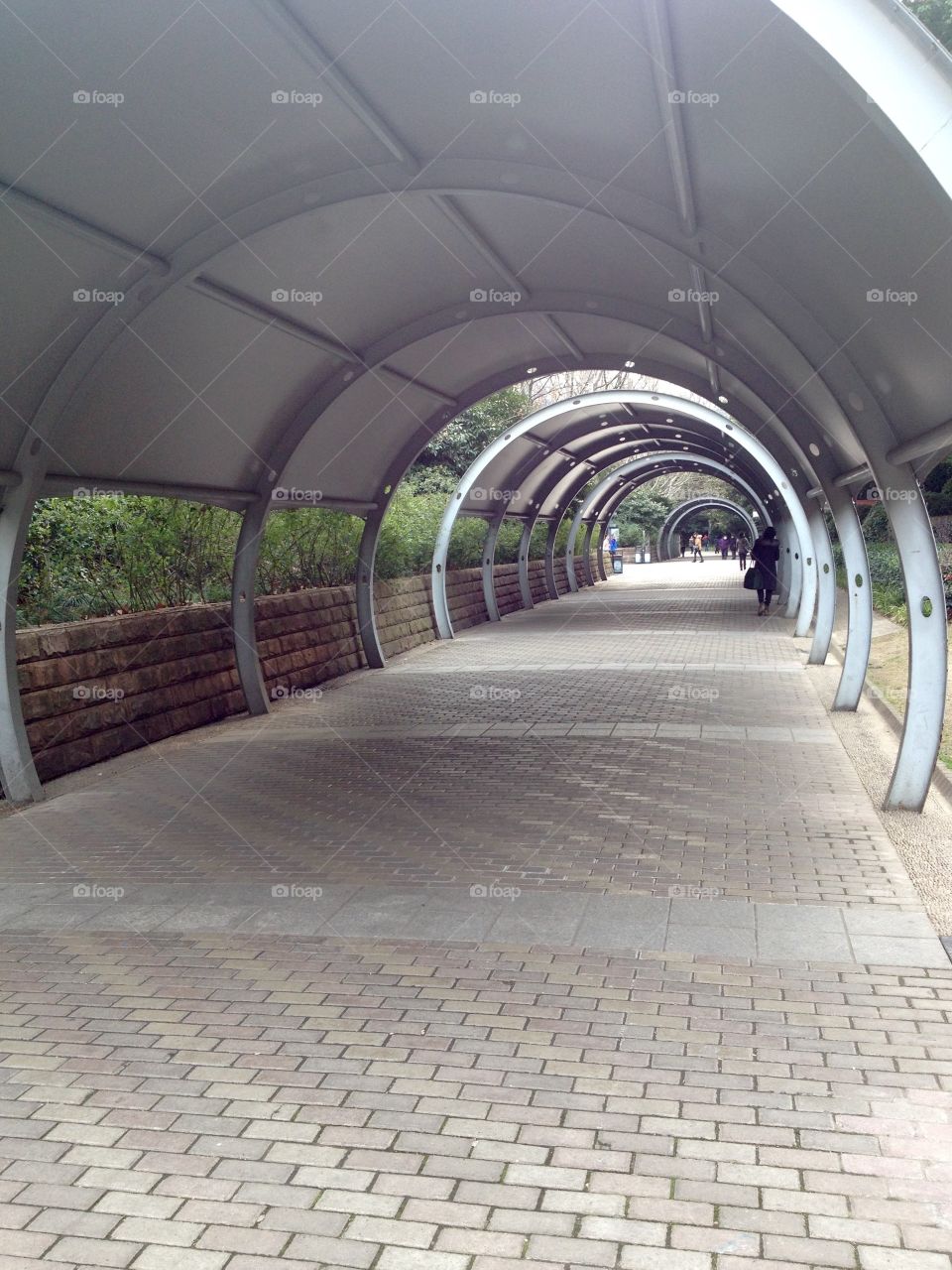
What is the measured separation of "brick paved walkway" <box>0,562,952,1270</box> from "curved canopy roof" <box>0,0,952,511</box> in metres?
2.87

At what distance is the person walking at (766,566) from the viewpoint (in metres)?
25.0

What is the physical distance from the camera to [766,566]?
2542cm

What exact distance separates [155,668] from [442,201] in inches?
217

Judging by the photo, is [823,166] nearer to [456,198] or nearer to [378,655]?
[456,198]

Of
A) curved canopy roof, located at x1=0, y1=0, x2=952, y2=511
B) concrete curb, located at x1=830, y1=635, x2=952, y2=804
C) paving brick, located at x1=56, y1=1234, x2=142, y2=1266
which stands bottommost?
paving brick, located at x1=56, y1=1234, x2=142, y2=1266

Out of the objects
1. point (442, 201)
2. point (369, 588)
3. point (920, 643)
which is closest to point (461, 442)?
point (369, 588)

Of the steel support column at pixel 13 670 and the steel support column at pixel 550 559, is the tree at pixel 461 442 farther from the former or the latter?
the steel support column at pixel 13 670

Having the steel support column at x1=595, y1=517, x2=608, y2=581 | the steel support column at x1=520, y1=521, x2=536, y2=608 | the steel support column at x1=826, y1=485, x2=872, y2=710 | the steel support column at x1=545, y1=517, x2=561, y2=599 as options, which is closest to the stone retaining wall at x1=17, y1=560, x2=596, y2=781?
the steel support column at x1=826, y1=485, x2=872, y2=710

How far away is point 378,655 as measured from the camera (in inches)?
674

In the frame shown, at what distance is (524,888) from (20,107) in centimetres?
490

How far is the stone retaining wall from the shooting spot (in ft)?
31.7

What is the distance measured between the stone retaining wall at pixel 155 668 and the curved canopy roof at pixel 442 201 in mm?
1477

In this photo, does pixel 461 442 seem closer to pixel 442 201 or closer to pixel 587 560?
pixel 587 560

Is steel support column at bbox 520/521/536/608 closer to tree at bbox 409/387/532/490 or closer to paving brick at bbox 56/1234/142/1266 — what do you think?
tree at bbox 409/387/532/490
